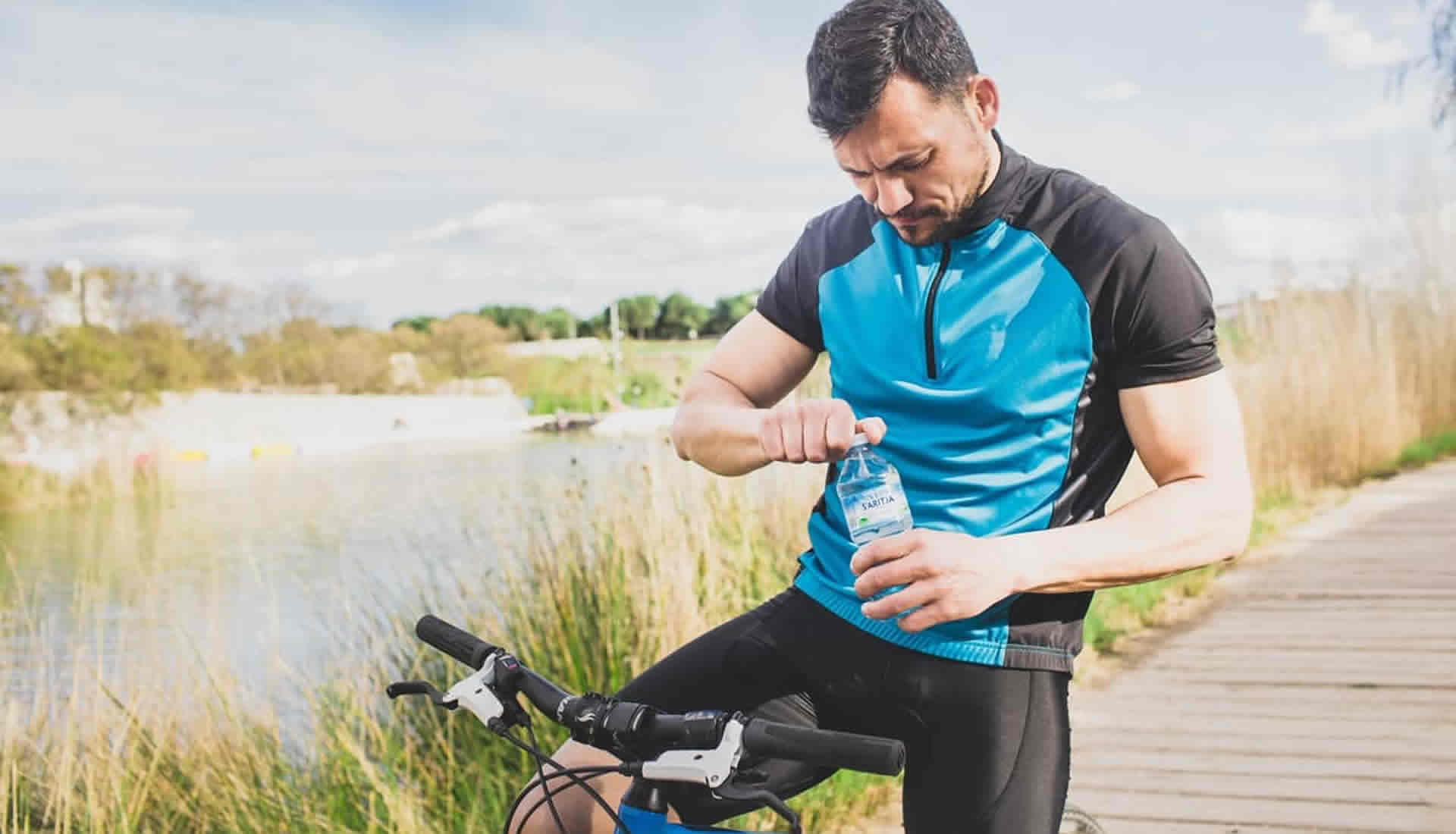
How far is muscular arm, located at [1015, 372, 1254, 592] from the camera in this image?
1604mm

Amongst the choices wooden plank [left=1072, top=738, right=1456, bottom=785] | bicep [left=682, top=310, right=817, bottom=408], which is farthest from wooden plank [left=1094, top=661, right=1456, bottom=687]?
bicep [left=682, top=310, right=817, bottom=408]

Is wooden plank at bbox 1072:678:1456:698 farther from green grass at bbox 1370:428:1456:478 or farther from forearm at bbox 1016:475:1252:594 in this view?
green grass at bbox 1370:428:1456:478

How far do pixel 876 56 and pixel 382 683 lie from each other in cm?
353

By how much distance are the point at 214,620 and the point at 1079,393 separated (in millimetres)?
3565

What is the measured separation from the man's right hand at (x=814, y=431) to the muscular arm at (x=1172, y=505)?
24 centimetres

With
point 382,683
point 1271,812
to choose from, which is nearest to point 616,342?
point 382,683

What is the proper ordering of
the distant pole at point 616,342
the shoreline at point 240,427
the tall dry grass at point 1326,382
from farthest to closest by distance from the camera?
the shoreline at point 240,427 < the tall dry grass at point 1326,382 < the distant pole at point 616,342

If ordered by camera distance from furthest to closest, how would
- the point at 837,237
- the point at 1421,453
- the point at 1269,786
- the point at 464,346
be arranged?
the point at 464,346, the point at 1421,453, the point at 1269,786, the point at 837,237

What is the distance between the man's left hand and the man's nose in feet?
1.40

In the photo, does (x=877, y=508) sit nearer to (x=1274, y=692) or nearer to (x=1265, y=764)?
(x=1265, y=764)

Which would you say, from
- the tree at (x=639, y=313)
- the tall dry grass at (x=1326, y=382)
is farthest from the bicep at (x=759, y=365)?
the tall dry grass at (x=1326, y=382)

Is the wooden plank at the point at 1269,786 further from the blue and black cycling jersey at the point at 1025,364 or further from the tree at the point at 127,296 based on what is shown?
the tree at the point at 127,296

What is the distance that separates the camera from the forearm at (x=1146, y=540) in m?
1.58

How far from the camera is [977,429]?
1724 millimetres
